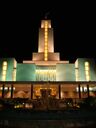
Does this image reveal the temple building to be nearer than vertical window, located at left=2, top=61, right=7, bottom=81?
Yes

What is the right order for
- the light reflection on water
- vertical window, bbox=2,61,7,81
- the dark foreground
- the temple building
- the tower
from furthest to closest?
the tower → vertical window, bbox=2,61,7,81 → the temple building → the dark foreground → the light reflection on water

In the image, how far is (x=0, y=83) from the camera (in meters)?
34.8

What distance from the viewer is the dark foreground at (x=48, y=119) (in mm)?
17344

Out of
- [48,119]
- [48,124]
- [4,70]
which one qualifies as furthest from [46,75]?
[48,124]

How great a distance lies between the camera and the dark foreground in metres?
17.3

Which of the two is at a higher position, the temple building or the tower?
the tower

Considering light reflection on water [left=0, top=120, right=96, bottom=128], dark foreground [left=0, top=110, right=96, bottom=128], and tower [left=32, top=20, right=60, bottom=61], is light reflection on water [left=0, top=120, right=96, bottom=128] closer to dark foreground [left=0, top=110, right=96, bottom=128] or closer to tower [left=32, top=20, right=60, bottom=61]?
dark foreground [left=0, top=110, right=96, bottom=128]

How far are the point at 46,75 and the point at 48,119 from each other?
2639 cm

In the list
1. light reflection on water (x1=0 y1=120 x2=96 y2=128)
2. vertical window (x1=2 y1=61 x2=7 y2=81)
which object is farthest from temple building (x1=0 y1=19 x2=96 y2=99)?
light reflection on water (x1=0 y1=120 x2=96 y2=128)

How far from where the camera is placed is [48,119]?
1842 centimetres

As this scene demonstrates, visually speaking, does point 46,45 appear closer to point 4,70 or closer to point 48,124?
point 4,70

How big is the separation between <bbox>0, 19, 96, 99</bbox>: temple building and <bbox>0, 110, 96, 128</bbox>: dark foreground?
13.3 meters

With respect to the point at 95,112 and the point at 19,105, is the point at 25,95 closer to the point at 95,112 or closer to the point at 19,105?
the point at 19,105

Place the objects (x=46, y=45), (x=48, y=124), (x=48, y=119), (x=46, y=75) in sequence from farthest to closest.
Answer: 1. (x=46, y=45)
2. (x=46, y=75)
3. (x=48, y=119)
4. (x=48, y=124)
